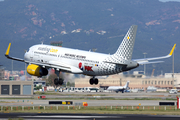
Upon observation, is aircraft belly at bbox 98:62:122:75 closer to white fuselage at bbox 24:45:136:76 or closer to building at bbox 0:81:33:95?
white fuselage at bbox 24:45:136:76

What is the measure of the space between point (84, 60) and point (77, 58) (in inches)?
73.8

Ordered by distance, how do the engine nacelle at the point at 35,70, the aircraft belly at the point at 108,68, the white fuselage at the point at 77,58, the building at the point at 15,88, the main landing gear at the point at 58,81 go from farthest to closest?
1. the building at the point at 15,88
2. the main landing gear at the point at 58,81
3. the engine nacelle at the point at 35,70
4. the white fuselage at the point at 77,58
5. the aircraft belly at the point at 108,68

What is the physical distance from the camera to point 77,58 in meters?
79.5

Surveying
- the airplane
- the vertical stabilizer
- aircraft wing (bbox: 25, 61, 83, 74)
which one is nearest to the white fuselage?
the airplane

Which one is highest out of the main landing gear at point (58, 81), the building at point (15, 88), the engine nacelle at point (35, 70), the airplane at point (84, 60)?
the airplane at point (84, 60)

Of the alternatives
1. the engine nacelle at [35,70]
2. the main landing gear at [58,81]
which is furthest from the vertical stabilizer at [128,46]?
the engine nacelle at [35,70]

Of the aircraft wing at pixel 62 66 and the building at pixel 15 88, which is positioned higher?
the aircraft wing at pixel 62 66

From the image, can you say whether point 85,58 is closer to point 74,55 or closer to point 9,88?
point 74,55

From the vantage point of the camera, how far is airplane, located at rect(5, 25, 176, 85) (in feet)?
247

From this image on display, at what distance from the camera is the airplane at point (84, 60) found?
75.4 m

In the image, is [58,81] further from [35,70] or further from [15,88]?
[15,88]

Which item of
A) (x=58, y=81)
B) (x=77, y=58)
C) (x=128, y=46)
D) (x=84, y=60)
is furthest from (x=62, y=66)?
(x=128, y=46)

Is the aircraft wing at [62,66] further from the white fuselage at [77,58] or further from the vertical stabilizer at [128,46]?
the vertical stabilizer at [128,46]

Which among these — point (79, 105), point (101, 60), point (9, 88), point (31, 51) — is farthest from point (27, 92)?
point (101, 60)
